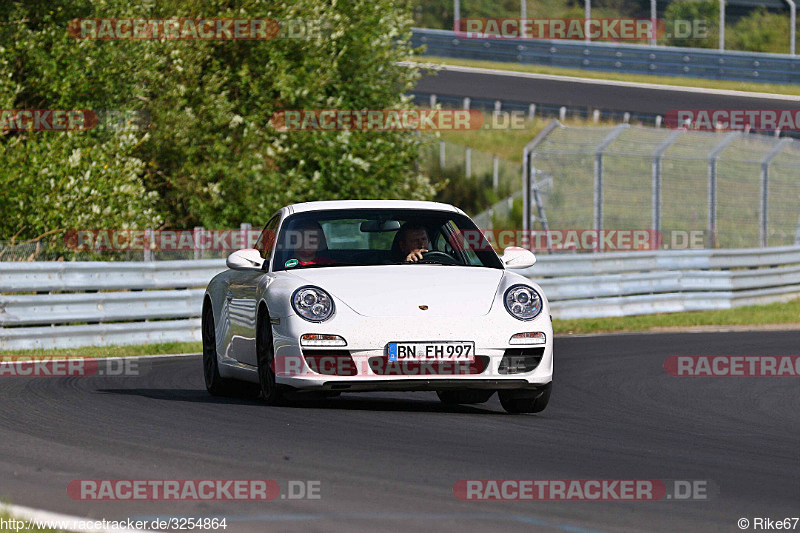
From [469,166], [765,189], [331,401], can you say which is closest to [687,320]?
[765,189]

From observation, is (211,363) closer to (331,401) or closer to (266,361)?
(331,401)

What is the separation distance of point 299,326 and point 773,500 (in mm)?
3697

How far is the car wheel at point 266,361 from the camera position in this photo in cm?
929

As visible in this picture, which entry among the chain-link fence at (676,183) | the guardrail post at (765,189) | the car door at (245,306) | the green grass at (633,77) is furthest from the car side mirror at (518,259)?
the green grass at (633,77)

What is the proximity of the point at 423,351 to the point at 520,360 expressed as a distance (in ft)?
2.17

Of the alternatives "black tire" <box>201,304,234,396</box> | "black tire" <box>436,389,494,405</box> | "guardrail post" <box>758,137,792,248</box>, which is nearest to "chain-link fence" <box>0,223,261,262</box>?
"black tire" <box>201,304,234,396</box>

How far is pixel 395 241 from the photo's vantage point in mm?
10109

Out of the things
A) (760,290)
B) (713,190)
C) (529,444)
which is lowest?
(760,290)

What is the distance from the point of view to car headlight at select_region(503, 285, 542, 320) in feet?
29.9

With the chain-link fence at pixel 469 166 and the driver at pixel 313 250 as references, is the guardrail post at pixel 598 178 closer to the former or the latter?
the driver at pixel 313 250

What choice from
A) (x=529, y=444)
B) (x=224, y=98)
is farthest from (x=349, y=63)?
(x=529, y=444)

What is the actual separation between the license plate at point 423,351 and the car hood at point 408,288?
0.61 feet

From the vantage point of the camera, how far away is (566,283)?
2192 centimetres

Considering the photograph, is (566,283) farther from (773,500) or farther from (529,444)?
(773,500)
